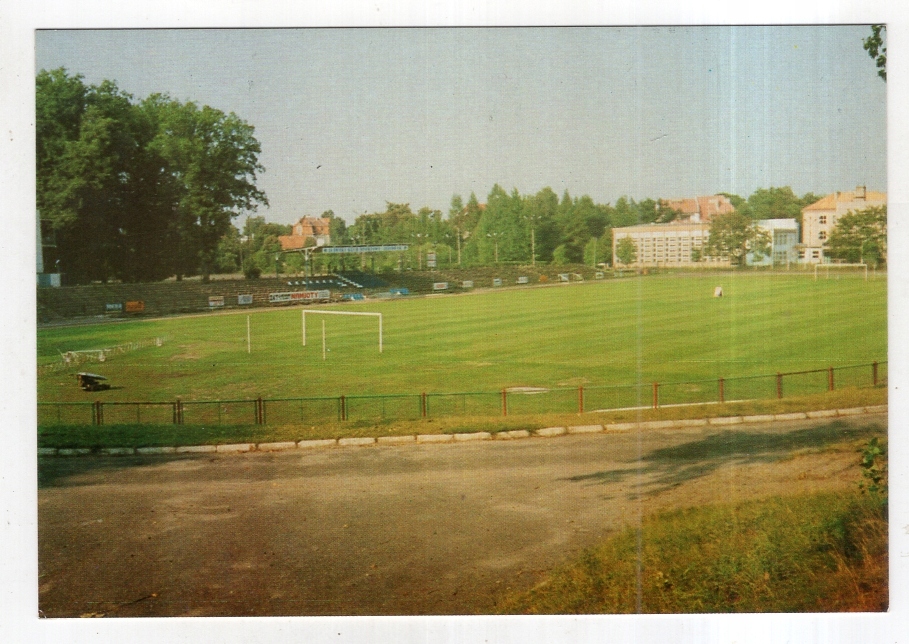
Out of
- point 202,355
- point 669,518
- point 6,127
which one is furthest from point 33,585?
point 669,518

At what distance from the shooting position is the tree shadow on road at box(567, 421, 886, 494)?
7.81 m

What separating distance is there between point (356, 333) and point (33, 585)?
437 centimetres

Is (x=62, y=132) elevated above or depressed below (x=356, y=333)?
above

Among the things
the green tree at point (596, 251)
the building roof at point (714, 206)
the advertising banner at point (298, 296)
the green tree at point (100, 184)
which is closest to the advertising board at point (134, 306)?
the green tree at point (100, 184)

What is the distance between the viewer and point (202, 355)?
29.6 feet

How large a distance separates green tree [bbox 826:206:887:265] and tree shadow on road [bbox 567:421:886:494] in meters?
1.81

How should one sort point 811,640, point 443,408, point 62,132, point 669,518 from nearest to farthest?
point 811,640
point 669,518
point 62,132
point 443,408

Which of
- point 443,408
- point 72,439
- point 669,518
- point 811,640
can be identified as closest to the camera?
A: point 811,640

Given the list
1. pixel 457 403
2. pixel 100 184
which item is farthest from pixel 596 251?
pixel 100 184

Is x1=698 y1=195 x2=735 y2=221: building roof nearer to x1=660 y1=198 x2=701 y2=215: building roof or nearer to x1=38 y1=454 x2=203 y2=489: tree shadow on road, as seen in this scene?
x1=660 y1=198 x2=701 y2=215: building roof

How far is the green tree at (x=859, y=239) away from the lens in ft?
26.4

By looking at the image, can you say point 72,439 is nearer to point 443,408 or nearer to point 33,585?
point 33,585

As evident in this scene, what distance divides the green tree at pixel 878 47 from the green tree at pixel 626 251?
2.80 meters

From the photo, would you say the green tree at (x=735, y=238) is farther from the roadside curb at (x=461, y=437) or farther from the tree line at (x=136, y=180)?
the tree line at (x=136, y=180)
